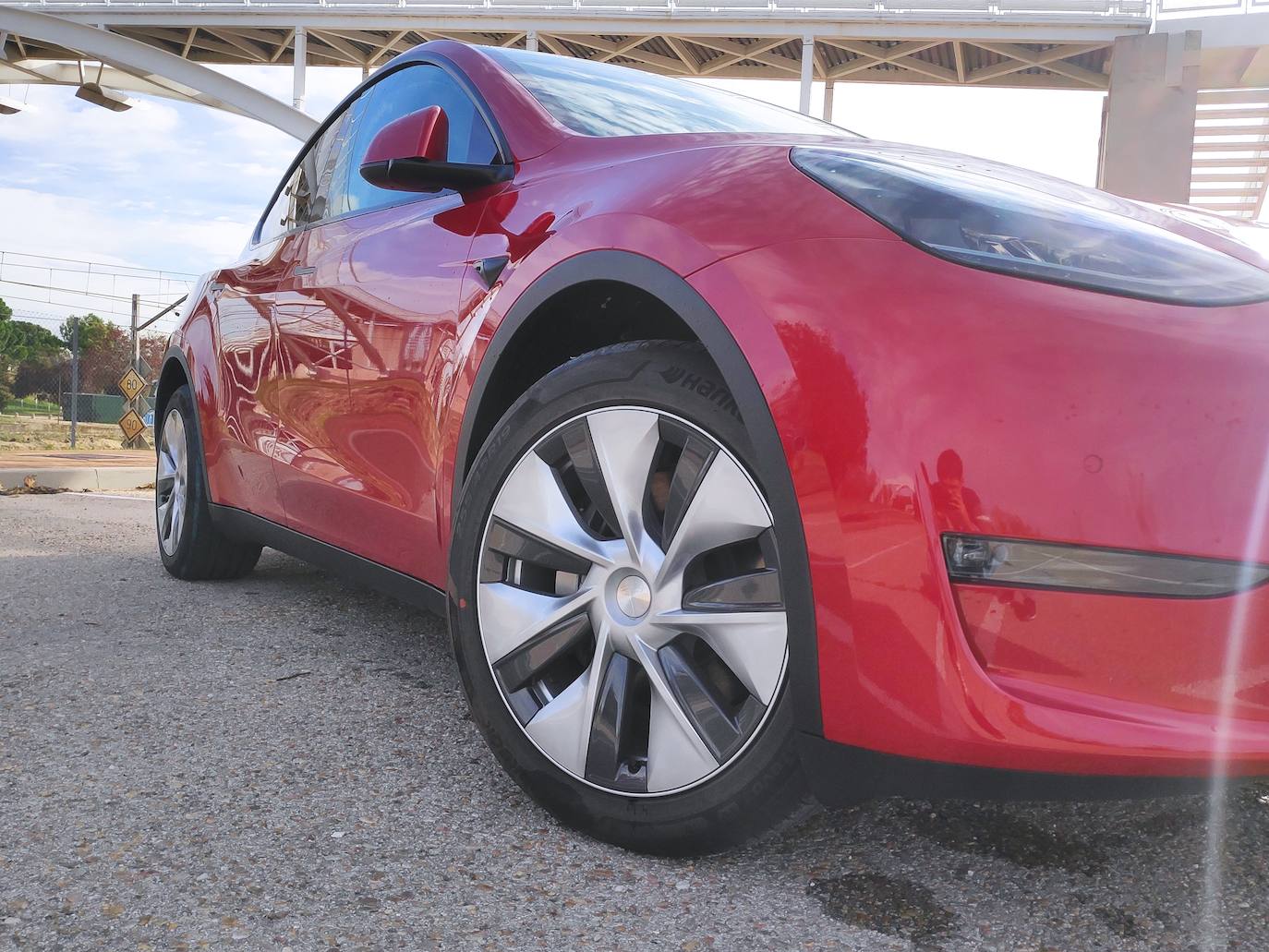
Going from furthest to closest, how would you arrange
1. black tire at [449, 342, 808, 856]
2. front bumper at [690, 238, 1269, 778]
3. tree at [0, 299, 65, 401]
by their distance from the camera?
tree at [0, 299, 65, 401] < black tire at [449, 342, 808, 856] < front bumper at [690, 238, 1269, 778]

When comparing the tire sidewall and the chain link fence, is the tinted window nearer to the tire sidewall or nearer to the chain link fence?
the tire sidewall

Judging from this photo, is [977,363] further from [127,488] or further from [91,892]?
[127,488]

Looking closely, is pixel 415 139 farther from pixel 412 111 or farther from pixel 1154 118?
pixel 1154 118

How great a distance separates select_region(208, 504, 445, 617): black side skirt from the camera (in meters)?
2.25

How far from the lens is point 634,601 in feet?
5.40

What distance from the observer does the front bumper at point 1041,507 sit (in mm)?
1234

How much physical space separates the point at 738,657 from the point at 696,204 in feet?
2.17

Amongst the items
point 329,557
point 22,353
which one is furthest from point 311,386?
point 22,353

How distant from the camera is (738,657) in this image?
59.6 inches

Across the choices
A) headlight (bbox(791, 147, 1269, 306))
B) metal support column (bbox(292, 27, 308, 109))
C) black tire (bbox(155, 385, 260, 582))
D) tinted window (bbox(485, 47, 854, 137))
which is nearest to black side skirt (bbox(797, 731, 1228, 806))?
headlight (bbox(791, 147, 1269, 306))

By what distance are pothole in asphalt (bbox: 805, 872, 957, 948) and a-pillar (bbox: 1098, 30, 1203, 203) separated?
19540 mm

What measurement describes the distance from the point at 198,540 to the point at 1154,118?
800 inches

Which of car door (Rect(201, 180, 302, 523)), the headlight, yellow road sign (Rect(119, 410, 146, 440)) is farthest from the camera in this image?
yellow road sign (Rect(119, 410, 146, 440))

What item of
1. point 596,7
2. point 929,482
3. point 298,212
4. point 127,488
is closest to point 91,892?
point 929,482
